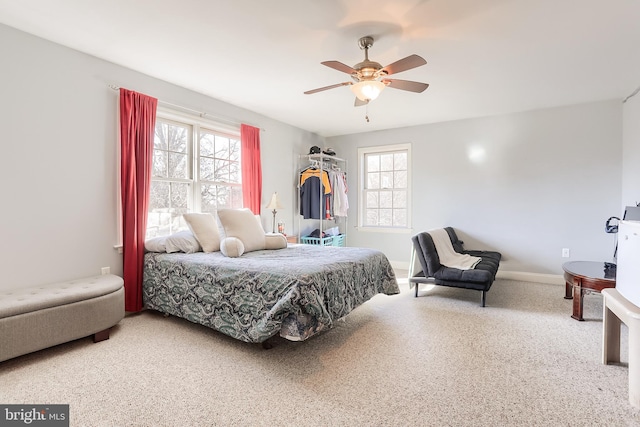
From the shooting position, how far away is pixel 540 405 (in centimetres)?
177

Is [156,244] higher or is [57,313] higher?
[156,244]

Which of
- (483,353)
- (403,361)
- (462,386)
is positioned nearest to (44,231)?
(403,361)

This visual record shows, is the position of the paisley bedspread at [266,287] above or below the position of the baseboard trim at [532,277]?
above

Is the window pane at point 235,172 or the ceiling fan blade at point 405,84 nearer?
the ceiling fan blade at point 405,84

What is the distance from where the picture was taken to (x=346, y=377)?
6.79 ft

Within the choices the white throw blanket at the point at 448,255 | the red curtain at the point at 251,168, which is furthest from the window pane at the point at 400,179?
the red curtain at the point at 251,168

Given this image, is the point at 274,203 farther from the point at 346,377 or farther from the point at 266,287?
the point at 346,377

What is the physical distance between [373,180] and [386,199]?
0.42 m

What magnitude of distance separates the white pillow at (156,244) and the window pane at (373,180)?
3661 mm

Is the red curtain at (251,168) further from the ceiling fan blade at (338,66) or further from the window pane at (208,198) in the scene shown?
the ceiling fan blade at (338,66)

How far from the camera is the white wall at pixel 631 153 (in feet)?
11.6

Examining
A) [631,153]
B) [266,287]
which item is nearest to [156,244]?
[266,287]

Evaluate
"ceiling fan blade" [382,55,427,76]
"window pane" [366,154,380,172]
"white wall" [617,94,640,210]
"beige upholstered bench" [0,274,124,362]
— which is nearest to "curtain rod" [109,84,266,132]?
"beige upholstered bench" [0,274,124,362]

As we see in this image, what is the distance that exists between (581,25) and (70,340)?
4.41 metres
